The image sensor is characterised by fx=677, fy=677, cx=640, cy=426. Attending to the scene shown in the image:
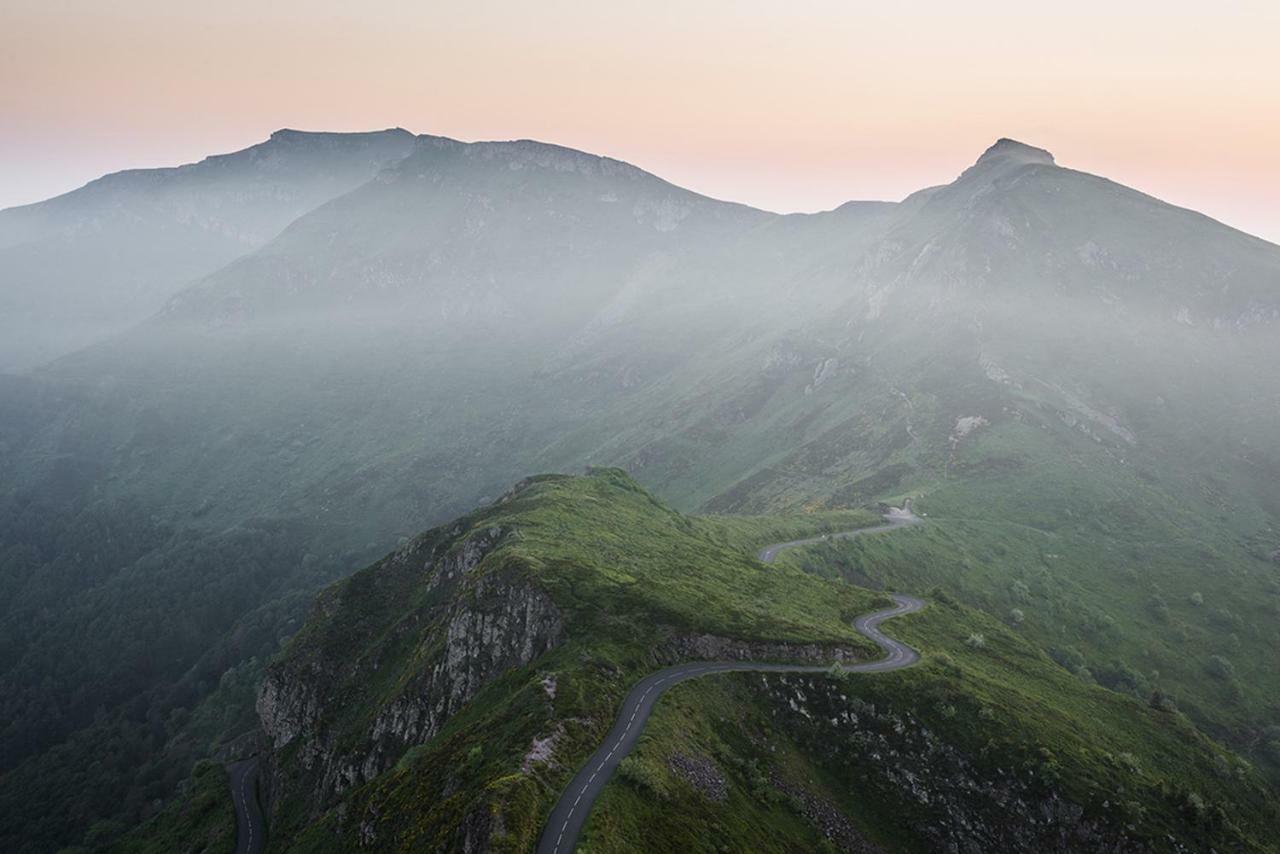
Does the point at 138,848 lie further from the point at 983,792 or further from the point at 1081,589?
the point at 1081,589

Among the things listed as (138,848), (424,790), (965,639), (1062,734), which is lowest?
(138,848)

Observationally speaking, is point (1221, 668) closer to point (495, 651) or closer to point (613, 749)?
point (613, 749)

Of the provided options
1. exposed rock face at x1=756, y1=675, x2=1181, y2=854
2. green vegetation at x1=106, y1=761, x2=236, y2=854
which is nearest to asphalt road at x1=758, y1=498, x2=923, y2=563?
exposed rock face at x1=756, y1=675, x2=1181, y2=854

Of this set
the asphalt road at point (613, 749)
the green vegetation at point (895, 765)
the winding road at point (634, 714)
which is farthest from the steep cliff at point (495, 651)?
the green vegetation at point (895, 765)

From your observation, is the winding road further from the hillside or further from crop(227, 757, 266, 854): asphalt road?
crop(227, 757, 266, 854): asphalt road

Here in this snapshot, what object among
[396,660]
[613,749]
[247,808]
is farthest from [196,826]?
[613,749]

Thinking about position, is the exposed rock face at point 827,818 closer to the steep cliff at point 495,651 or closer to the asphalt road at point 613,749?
the asphalt road at point 613,749

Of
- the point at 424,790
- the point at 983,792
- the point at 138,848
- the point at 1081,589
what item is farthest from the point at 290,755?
the point at 1081,589
